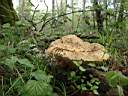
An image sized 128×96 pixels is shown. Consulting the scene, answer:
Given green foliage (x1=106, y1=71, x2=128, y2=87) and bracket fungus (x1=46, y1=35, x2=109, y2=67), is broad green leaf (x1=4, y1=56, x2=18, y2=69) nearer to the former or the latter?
bracket fungus (x1=46, y1=35, x2=109, y2=67)

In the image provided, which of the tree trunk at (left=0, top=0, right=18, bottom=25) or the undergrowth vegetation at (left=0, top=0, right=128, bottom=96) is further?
the tree trunk at (left=0, top=0, right=18, bottom=25)

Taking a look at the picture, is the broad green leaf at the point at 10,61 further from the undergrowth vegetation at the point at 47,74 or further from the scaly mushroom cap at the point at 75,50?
the scaly mushroom cap at the point at 75,50

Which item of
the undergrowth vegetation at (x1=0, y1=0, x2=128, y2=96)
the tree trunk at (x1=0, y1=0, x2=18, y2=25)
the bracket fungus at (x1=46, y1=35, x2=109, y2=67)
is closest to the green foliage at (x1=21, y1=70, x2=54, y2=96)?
the undergrowth vegetation at (x1=0, y1=0, x2=128, y2=96)

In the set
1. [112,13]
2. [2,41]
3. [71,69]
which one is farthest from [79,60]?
[112,13]

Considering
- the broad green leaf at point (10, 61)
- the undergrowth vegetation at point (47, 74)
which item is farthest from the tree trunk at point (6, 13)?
the broad green leaf at point (10, 61)

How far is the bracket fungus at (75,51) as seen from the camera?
217 cm

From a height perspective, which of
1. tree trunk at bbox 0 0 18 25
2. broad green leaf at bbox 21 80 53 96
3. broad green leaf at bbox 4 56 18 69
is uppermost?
tree trunk at bbox 0 0 18 25

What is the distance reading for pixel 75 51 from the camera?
2264 millimetres

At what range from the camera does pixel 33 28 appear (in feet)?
10.3

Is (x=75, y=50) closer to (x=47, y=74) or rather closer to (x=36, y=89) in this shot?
(x=47, y=74)

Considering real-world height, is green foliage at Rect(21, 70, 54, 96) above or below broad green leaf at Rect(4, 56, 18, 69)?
below

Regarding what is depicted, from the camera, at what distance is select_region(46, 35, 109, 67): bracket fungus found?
85.5 inches

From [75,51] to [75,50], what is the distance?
0.02 metres

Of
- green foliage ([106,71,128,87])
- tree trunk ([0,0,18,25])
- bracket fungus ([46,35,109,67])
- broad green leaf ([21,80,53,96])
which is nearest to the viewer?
broad green leaf ([21,80,53,96])
